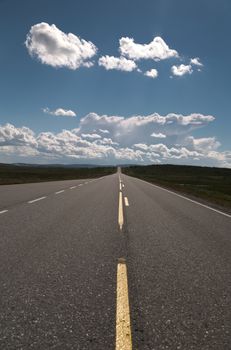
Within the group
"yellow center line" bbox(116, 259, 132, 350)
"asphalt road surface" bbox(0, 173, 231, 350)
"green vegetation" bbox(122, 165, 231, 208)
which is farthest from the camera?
"green vegetation" bbox(122, 165, 231, 208)

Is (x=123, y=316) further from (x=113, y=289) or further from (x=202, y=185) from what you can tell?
(x=202, y=185)

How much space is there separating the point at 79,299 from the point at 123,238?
338 cm

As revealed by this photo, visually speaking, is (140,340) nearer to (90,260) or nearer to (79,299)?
(79,299)

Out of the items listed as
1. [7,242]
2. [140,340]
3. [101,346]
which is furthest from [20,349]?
[7,242]

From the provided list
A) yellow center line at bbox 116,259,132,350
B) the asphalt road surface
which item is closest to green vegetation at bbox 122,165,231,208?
the asphalt road surface

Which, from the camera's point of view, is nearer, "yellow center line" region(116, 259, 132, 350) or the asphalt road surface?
"yellow center line" region(116, 259, 132, 350)

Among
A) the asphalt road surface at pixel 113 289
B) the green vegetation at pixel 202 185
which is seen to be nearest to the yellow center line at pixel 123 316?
the asphalt road surface at pixel 113 289

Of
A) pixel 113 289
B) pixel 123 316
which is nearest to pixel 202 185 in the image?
pixel 113 289

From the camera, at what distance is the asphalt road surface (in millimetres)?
2850

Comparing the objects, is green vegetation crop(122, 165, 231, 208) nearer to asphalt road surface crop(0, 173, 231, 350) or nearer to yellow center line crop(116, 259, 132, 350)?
asphalt road surface crop(0, 173, 231, 350)

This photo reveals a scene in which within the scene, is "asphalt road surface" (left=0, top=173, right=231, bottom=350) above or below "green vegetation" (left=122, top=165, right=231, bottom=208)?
above

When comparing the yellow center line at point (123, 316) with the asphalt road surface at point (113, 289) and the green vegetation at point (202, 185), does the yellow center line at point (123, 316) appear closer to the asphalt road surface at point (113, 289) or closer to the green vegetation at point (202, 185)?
the asphalt road surface at point (113, 289)

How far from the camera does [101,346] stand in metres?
2.68

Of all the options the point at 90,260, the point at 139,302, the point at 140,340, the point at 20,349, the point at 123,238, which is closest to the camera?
the point at 20,349
